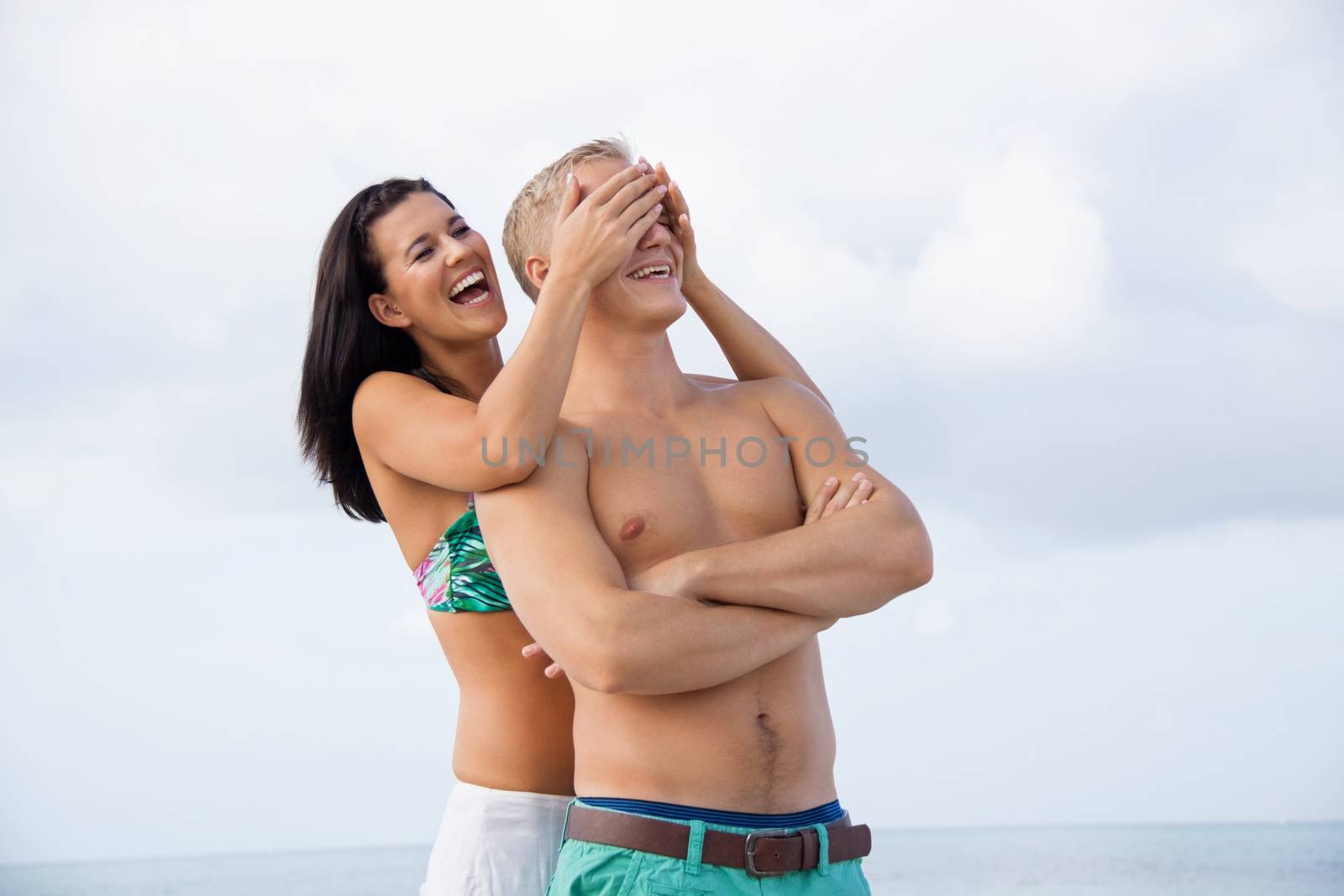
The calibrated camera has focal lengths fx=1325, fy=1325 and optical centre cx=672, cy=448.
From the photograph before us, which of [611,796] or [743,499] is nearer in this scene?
[611,796]

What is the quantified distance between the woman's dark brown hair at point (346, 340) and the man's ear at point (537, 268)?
0.42 m

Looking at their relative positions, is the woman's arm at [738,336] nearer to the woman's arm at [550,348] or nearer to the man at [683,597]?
the man at [683,597]

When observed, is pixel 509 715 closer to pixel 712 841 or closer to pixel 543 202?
pixel 712 841

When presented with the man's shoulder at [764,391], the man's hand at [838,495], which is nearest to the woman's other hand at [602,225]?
the man's shoulder at [764,391]

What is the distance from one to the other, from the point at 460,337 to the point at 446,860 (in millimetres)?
1073

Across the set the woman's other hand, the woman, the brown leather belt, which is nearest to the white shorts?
the woman

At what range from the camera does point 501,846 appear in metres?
2.55

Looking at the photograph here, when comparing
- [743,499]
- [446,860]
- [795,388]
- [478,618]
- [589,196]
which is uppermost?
[589,196]

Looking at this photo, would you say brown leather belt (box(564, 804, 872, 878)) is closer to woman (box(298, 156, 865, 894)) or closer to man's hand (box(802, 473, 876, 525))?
woman (box(298, 156, 865, 894))

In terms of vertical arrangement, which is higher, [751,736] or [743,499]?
[743,499]

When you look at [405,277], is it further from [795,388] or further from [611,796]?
[611,796]

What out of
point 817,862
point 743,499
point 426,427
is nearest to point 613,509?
point 743,499

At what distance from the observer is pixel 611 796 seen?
6.93 ft

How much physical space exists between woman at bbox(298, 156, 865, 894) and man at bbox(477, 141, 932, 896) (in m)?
0.11
